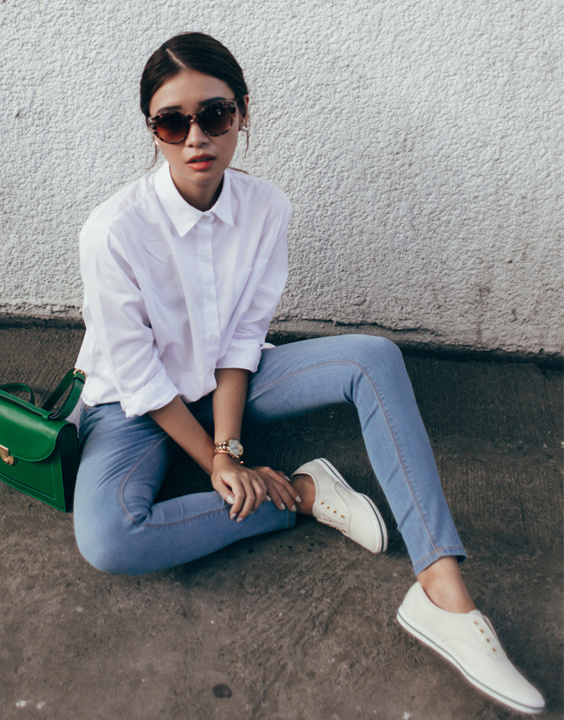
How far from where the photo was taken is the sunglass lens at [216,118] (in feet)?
5.16

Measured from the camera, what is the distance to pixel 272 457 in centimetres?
224

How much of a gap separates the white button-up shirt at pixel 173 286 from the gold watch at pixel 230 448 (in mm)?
186

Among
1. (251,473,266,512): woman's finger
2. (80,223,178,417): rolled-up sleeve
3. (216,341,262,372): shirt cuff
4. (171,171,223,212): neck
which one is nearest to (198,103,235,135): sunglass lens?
(171,171,223,212): neck

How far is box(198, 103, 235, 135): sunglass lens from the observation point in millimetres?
1572

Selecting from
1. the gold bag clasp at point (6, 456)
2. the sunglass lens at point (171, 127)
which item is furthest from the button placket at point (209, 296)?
the gold bag clasp at point (6, 456)

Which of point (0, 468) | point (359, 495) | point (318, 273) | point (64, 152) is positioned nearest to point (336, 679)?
point (359, 495)

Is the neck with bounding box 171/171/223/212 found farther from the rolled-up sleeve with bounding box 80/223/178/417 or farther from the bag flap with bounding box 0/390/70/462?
the bag flap with bounding box 0/390/70/462

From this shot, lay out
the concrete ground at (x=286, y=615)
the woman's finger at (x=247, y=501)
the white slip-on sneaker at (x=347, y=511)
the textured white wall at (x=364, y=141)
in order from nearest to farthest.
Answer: the concrete ground at (x=286, y=615) < the woman's finger at (x=247, y=501) < the white slip-on sneaker at (x=347, y=511) < the textured white wall at (x=364, y=141)

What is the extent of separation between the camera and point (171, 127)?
1.58 meters

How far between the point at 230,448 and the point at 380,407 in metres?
0.45

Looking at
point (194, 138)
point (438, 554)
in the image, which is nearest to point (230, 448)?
point (438, 554)

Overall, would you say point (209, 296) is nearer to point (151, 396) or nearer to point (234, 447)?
point (151, 396)

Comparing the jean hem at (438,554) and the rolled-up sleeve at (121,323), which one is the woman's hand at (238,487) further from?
the jean hem at (438,554)

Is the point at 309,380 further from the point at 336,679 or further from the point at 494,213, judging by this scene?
the point at 494,213
